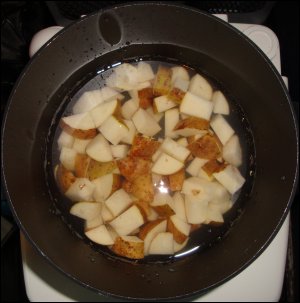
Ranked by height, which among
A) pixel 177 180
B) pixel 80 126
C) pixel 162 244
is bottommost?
pixel 162 244

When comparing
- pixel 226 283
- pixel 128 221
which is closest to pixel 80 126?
pixel 128 221

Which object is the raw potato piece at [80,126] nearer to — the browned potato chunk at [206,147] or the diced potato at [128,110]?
the diced potato at [128,110]

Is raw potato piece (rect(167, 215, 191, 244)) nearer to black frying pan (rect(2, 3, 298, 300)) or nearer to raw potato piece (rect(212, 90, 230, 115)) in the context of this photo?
black frying pan (rect(2, 3, 298, 300))

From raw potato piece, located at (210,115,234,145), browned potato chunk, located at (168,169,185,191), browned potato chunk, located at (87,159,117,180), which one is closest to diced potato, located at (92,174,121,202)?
browned potato chunk, located at (87,159,117,180)

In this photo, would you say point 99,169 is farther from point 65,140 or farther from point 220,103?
point 220,103

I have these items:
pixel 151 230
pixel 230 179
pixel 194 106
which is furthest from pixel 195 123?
pixel 151 230

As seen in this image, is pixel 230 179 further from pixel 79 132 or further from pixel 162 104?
pixel 79 132

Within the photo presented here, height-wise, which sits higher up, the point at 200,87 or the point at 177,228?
the point at 200,87
